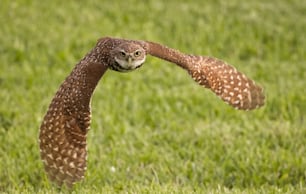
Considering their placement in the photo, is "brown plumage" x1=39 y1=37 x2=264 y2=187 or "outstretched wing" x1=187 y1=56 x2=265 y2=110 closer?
"brown plumage" x1=39 y1=37 x2=264 y2=187

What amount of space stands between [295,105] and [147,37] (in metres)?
2.17

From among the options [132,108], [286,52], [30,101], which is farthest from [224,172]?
A: [286,52]

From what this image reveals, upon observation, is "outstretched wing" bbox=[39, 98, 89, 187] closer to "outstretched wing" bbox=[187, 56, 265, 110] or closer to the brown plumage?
the brown plumage

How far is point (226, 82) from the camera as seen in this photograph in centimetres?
578

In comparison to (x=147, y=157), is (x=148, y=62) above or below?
above

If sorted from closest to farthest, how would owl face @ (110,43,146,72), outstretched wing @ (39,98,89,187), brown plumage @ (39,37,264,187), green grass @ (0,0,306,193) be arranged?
owl face @ (110,43,146,72) → brown plumage @ (39,37,264,187) → outstretched wing @ (39,98,89,187) → green grass @ (0,0,306,193)

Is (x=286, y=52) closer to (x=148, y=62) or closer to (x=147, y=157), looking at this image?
(x=148, y=62)

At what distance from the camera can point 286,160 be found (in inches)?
260

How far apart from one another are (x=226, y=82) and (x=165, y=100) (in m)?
2.25

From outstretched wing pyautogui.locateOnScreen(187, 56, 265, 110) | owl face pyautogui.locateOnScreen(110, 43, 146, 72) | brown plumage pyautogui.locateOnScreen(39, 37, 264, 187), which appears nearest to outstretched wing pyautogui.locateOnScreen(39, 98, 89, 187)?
brown plumage pyautogui.locateOnScreen(39, 37, 264, 187)

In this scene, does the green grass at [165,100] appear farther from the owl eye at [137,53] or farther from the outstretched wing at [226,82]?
the owl eye at [137,53]

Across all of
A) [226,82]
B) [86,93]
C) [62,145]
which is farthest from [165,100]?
[86,93]

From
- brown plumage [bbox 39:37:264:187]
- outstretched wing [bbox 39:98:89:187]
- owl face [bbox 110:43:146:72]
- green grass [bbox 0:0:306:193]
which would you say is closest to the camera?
owl face [bbox 110:43:146:72]

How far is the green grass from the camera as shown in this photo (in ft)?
21.0
